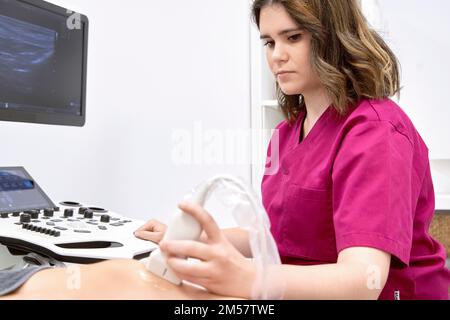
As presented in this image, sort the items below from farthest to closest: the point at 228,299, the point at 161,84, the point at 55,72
A: the point at 161,84 < the point at 55,72 < the point at 228,299

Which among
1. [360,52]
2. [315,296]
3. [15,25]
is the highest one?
[15,25]

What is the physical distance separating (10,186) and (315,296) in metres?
0.92

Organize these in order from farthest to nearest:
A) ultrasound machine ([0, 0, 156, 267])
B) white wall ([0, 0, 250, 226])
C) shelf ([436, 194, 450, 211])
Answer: white wall ([0, 0, 250, 226]), shelf ([436, 194, 450, 211]), ultrasound machine ([0, 0, 156, 267])

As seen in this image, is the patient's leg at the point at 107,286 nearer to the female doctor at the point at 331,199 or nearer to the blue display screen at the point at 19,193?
the female doctor at the point at 331,199

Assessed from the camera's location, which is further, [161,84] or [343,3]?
[161,84]

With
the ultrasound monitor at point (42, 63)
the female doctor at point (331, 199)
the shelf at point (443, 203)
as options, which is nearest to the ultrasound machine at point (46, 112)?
the ultrasound monitor at point (42, 63)

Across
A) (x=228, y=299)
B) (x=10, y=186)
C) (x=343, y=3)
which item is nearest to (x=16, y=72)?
(x=10, y=186)

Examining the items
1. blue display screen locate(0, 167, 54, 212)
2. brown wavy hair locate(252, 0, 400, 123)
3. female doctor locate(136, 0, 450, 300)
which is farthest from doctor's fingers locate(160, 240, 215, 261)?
blue display screen locate(0, 167, 54, 212)

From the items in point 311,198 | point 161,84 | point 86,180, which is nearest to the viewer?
point 311,198

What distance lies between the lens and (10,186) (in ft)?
4.08

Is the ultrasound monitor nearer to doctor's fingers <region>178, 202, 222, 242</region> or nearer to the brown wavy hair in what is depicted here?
the brown wavy hair

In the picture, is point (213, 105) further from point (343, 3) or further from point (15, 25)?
point (343, 3)

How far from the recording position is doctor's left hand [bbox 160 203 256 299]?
508mm

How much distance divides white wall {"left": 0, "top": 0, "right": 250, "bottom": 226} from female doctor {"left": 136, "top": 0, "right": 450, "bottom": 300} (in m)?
0.79
